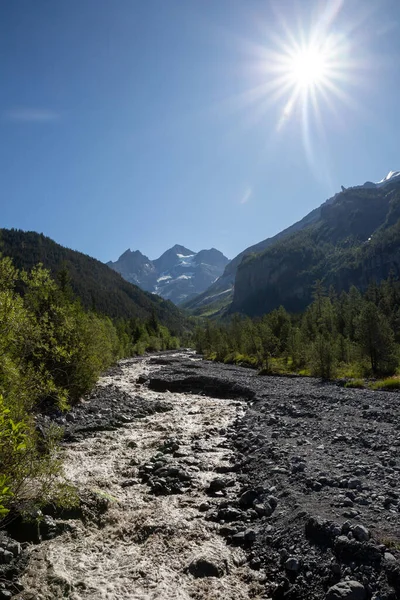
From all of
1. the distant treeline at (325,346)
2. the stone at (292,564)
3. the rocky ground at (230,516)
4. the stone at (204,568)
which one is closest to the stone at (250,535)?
the rocky ground at (230,516)

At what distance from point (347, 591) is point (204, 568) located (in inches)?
155

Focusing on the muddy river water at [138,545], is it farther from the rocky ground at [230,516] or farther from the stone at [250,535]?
the stone at [250,535]

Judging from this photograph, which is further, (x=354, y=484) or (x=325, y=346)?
(x=325, y=346)

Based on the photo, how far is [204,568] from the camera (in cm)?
953

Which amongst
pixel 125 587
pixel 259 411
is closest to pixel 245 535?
pixel 125 587

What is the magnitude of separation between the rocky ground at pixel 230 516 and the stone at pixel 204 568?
0.10ft

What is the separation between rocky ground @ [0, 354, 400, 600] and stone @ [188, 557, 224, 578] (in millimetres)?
29

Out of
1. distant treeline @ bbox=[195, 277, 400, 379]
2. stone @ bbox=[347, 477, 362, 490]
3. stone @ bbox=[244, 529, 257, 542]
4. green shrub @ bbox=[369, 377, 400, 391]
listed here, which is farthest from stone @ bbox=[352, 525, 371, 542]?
distant treeline @ bbox=[195, 277, 400, 379]

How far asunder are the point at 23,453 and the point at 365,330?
146 feet

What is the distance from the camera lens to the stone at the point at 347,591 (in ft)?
23.4

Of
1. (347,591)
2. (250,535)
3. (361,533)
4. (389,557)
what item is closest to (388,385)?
(250,535)

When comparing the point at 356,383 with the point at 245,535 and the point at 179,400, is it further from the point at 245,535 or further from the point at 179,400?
the point at 245,535

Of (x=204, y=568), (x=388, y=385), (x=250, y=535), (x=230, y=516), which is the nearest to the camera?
(x=204, y=568)

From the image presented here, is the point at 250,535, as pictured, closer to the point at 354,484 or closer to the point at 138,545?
the point at 138,545
